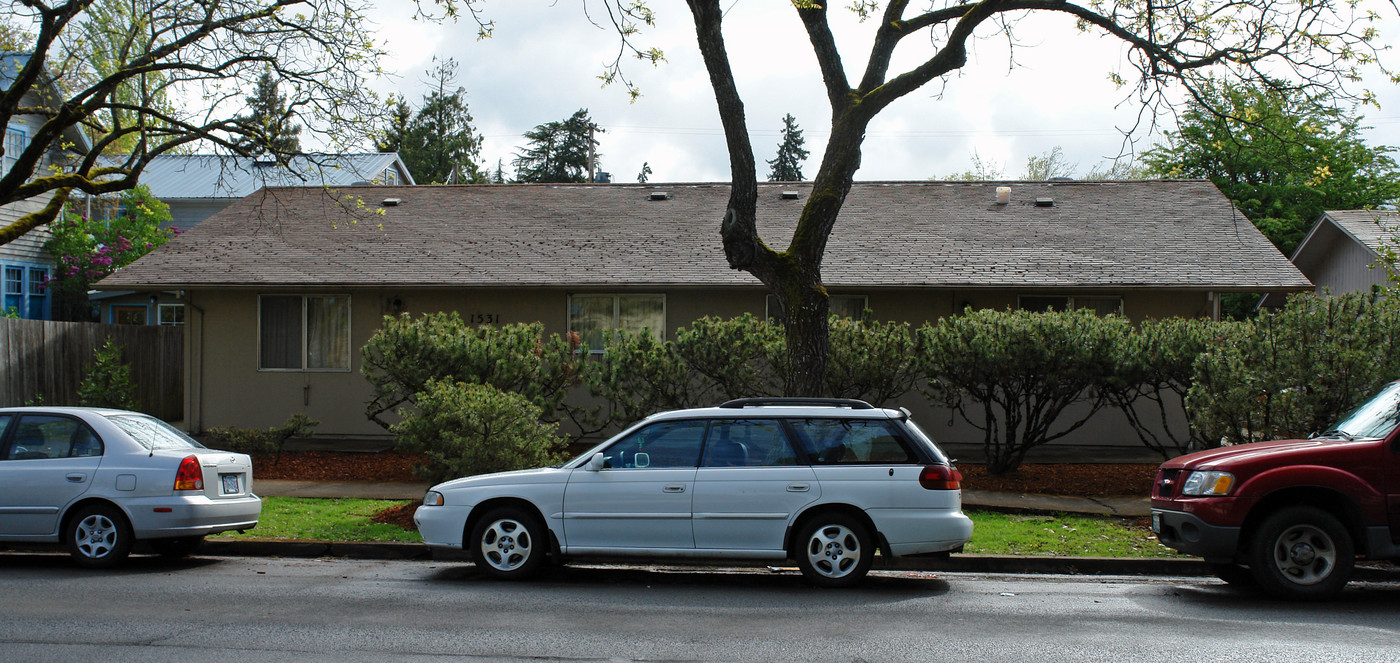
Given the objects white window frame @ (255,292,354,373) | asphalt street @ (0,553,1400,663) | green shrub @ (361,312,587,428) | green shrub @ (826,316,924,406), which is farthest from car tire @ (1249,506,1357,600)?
white window frame @ (255,292,354,373)

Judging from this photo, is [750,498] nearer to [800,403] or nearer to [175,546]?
[800,403]

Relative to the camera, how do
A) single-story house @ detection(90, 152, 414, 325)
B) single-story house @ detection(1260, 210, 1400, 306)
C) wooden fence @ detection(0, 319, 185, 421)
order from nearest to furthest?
wooden fence @ detection(0, 319, 185, 421) < single-story house @ detection(1260, 210, 1400, 306) < single-story house @ detection(90, 152, 414, 325)

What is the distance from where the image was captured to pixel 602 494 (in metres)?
8.05

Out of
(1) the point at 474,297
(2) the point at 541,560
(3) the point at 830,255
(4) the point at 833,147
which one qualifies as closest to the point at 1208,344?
(4) the point at 833,147

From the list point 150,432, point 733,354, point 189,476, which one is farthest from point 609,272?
point 189,476

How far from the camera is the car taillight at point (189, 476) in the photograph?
8.70 meters

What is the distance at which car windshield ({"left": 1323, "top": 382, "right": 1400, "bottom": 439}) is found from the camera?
306 inches

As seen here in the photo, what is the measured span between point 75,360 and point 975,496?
53.0ft

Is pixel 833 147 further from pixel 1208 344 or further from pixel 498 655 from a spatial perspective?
pixel 498 655

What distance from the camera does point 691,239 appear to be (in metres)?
18.0

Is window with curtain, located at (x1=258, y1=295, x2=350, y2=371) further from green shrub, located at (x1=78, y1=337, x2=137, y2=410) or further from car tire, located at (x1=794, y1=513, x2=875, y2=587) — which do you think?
car tire, located at (x1=794, y1=513, x2=875, y2=587)

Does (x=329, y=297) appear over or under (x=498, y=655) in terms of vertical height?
over

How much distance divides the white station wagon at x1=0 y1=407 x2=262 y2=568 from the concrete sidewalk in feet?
12.2

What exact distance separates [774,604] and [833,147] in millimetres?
6320
